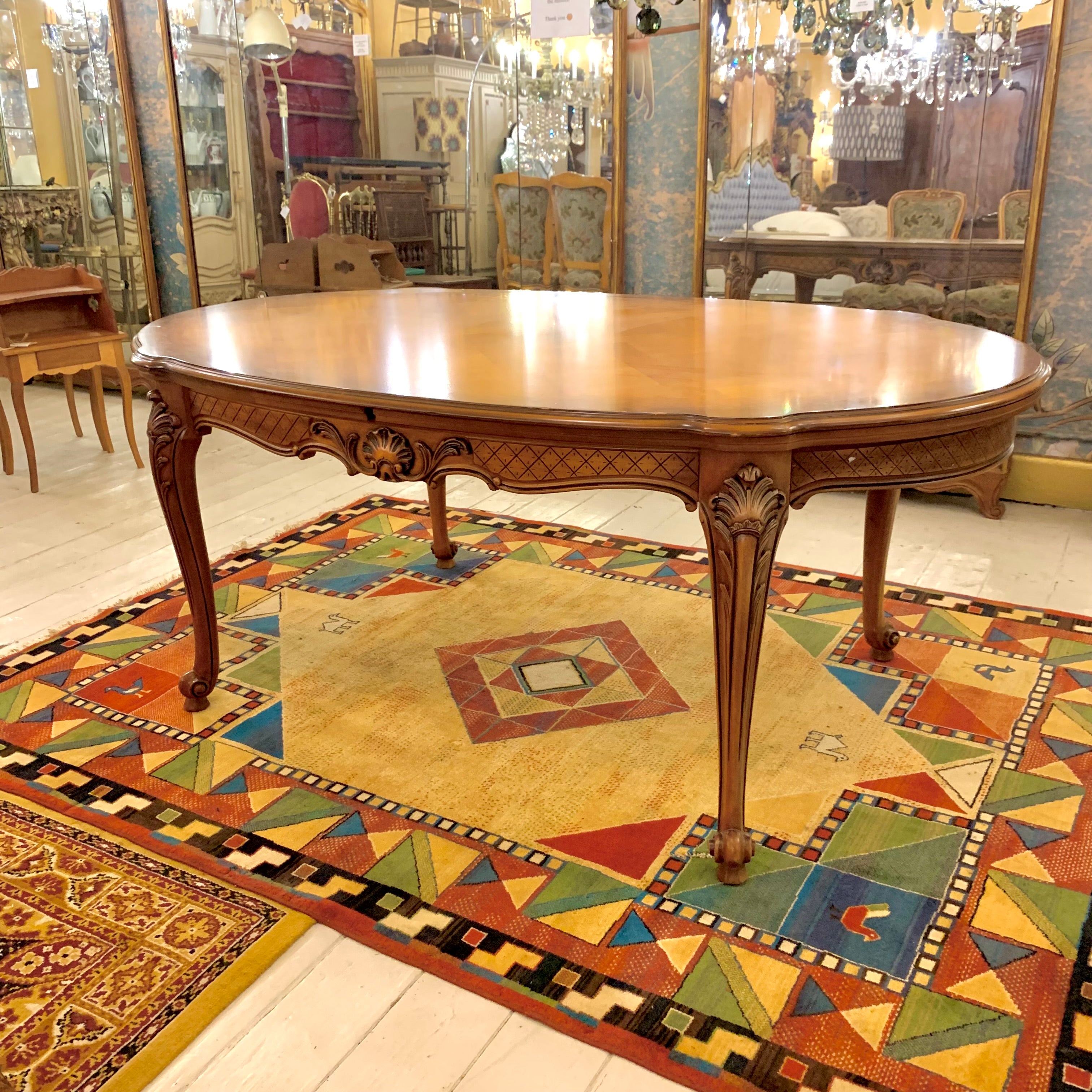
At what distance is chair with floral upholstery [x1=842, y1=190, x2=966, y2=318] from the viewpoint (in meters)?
3.53

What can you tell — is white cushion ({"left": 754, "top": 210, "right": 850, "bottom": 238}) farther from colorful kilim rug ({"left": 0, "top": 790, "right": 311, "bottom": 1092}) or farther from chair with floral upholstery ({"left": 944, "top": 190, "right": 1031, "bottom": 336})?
colorful kilim rug ({"left": 0, "top": 790, "right": 311, "bottom": 1092})

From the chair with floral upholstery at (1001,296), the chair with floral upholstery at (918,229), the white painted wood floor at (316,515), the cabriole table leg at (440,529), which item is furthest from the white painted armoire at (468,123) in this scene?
the chair with floral upholstery at (1001,296)

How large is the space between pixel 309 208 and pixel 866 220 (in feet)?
8.54

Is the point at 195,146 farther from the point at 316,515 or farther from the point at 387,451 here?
the point at 387,451

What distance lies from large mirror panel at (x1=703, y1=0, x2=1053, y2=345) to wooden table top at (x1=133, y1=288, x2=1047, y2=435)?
1373 millimetres

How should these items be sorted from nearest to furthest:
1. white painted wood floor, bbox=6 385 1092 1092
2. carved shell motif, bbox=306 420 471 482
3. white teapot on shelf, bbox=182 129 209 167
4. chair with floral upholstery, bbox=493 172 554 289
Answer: white painted wood floor, bbox=6 385 1092 1092
carved shell motif, bbox=306 420 471 482
chair with floral upholstery, bbox=493 172 554 289
white teapot on shelf, bbox=182 129 209 167

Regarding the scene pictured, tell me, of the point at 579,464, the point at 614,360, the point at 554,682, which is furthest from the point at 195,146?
the point at 579,464

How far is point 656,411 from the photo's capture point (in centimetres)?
157

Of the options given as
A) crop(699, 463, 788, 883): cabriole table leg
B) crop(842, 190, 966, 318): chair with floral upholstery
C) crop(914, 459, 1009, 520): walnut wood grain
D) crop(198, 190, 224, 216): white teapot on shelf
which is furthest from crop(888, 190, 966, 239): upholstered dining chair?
crop(198, 190, 224, 216): white teapot on shelf

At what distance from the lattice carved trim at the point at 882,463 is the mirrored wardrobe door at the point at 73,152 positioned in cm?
472

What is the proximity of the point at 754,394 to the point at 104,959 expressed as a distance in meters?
1.34

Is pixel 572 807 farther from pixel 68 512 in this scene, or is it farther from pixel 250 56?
pixel 250 56

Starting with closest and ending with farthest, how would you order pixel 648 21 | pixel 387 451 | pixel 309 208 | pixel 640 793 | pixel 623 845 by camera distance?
pixel 387 451, pixel 623 845, pixel 640 793, pixel 648 21, pixel 309 208

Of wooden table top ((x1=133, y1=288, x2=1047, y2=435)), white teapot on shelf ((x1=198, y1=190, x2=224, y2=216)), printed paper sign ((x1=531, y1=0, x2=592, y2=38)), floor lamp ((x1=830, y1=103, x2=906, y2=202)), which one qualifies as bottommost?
wooden table top ((x1=133, y1=288, x2=1047, y2=435))
